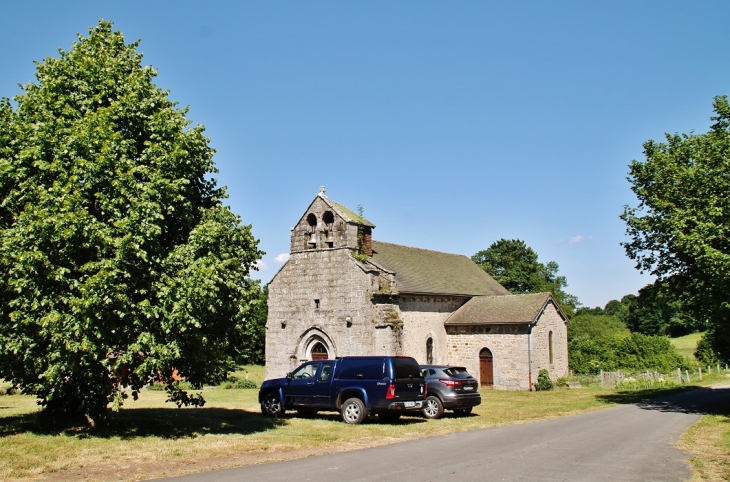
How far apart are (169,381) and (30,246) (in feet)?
15.0

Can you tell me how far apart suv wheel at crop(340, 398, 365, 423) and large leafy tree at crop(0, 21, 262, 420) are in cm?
383

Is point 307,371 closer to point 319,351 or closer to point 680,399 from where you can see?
point 319,351

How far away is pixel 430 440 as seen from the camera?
47.8 feet


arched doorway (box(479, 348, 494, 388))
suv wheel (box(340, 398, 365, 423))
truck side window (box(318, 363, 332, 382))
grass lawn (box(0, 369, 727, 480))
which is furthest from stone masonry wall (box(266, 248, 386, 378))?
suv wheel (box(340, 398, 365, 423))

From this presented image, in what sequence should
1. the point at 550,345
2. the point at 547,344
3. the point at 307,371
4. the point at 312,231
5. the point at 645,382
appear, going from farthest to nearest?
the point at 645,382
the point at 550,345
the point at 547,344
the point at 312,231
the point at 307,371

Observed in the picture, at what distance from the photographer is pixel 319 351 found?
103 ft

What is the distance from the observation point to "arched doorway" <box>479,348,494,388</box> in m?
Answer: 32.7

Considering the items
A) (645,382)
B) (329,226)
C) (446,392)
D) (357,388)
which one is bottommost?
(645,382)

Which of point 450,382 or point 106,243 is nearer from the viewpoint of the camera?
point 106,243

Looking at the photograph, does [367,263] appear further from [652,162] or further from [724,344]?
[724,344]

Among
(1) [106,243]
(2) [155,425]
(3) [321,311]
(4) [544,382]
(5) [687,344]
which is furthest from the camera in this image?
(5) [687,344]

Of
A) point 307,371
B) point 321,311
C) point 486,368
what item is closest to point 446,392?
point 307,371

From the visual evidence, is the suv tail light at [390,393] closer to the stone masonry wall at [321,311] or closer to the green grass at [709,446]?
the green grass at [709,446]

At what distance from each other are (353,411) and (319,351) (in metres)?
14.2
